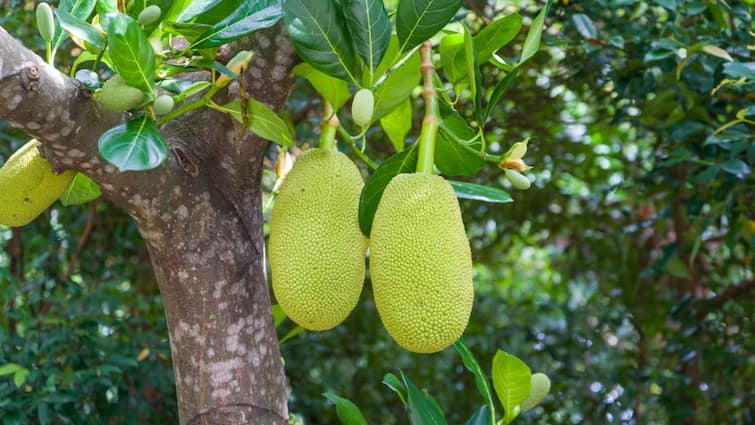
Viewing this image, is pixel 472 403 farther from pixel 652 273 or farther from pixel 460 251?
pixel 460 251

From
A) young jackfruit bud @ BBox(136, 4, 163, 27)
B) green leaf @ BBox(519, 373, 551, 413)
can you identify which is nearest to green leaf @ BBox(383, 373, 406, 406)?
green leaf @ BBox(519, 373, 551, 413)

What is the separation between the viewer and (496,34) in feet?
2.79

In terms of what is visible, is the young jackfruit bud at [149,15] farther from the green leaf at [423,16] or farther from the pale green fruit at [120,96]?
the green leaf at [423,16]

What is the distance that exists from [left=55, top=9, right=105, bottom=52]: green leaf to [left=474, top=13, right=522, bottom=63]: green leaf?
1.13 ft

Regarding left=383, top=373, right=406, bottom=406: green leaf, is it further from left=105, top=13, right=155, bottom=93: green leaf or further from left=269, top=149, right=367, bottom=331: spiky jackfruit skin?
left=105, top=13, right=155, bottom=93: green leaf

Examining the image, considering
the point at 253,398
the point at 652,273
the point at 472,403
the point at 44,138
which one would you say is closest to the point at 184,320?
the point at 253,398

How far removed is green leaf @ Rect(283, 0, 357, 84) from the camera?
2.43 feet

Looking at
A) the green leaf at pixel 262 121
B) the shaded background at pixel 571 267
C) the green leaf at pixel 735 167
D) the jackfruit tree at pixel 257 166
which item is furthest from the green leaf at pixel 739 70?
the green leaf at pixel 262 121

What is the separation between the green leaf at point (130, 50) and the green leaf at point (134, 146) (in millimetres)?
35

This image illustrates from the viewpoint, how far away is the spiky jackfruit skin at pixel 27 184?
2.72 ft

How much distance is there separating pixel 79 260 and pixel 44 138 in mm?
1169

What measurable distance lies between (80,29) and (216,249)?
0.85 ft

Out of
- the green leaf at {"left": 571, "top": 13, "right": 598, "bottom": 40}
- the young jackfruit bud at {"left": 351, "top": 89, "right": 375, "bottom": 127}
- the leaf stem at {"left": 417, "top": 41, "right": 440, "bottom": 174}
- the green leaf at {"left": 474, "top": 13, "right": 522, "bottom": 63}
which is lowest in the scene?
the green leaf at {"left": 571, "top": 13, "right": 598, "bottom": 40}

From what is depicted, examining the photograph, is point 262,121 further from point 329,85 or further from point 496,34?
point 496,34
